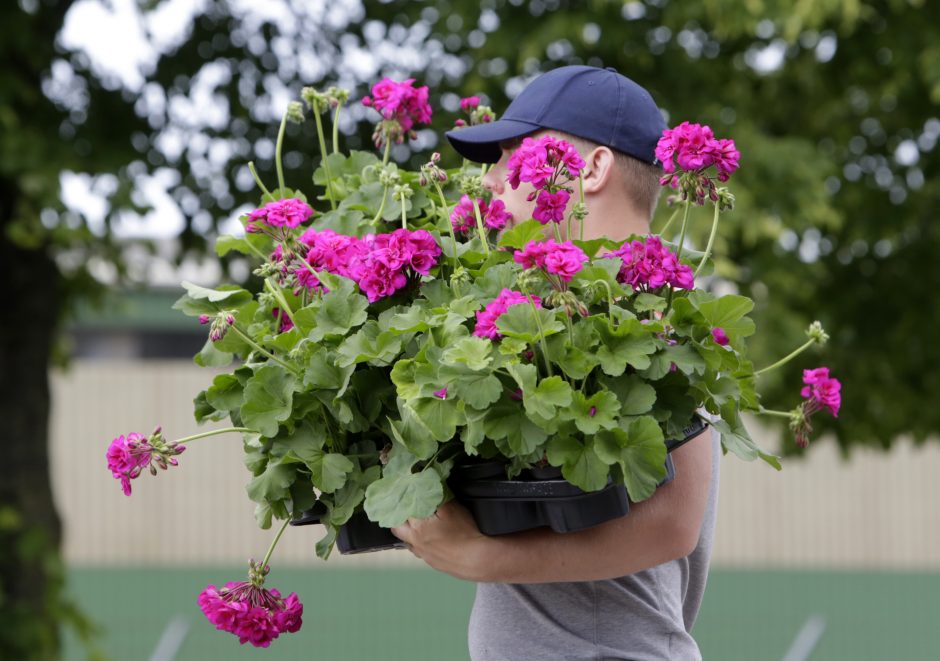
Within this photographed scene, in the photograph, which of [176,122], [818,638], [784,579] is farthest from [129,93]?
[784,579]

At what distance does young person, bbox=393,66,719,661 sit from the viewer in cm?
175

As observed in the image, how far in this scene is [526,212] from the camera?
6.39 ft

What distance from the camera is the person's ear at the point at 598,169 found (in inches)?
76.0

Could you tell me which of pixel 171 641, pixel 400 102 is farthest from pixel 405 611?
pixel 400 102

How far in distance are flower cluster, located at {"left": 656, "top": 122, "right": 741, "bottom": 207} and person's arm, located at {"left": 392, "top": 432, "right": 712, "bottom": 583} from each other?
372mm

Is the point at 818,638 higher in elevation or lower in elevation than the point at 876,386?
lower

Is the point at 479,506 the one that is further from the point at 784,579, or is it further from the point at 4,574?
the point at 784,579

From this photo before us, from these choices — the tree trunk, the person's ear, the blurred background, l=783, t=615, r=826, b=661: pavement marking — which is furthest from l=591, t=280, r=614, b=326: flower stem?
l=783, t=615, r=826, b=661: pavement marking

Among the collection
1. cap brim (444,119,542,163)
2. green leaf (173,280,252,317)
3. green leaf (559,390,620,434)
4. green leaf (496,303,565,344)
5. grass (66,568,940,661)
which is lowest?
grass (66,568,940,661)

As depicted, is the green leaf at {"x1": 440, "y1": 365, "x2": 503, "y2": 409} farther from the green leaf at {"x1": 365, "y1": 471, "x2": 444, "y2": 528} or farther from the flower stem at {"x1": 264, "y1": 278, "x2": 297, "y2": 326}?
the flower stem at {"x1": 264, "y1": 278, "x2": 297, "y2": 326}

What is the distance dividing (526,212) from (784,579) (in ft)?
42.4

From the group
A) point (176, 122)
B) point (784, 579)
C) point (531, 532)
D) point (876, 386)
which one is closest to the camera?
point (531, 532)

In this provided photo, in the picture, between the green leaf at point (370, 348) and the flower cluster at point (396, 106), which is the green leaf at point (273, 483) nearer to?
the green leaf at point (370, 348)

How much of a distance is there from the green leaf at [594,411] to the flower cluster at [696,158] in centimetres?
34
